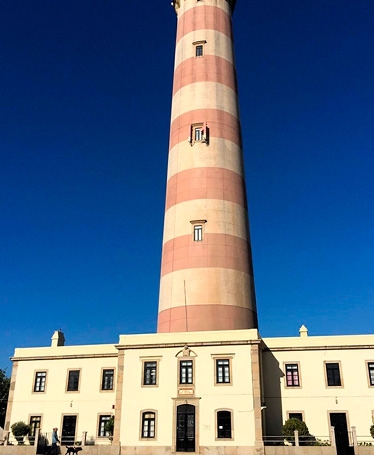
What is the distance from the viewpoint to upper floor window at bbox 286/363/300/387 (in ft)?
93.8

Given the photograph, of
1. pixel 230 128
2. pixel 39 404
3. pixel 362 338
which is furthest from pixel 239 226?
pixel 39 404

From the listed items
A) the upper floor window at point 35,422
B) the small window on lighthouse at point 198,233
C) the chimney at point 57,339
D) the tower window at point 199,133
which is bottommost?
the upper floor window at point 35,422

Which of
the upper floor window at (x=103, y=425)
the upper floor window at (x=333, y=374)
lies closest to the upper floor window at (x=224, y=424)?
the upper floor window at (x=333, y=374)

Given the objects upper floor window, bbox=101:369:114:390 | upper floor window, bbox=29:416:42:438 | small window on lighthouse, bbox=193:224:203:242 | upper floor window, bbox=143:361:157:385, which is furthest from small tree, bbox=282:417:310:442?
upper floor window, bbox=29:416:42:438

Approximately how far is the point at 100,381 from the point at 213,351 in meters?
8.42

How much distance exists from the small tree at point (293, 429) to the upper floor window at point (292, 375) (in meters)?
2.70

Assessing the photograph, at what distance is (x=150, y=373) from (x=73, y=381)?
683 cm

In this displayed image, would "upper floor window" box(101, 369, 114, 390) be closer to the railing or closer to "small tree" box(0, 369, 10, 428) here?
the railing

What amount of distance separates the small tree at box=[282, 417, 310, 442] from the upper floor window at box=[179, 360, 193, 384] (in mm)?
5507

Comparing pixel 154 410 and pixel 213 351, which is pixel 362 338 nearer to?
pixel 213 351

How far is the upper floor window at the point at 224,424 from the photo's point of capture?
2467 centimetres

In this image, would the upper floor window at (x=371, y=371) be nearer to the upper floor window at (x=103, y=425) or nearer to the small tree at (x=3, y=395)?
the upper floor window at (x=103, y=425)

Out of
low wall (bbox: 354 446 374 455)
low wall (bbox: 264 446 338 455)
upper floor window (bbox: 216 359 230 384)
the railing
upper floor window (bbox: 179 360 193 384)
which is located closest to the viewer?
low wall (bbox: 264 446 338 455)

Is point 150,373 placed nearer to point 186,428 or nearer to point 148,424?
point 148,424
